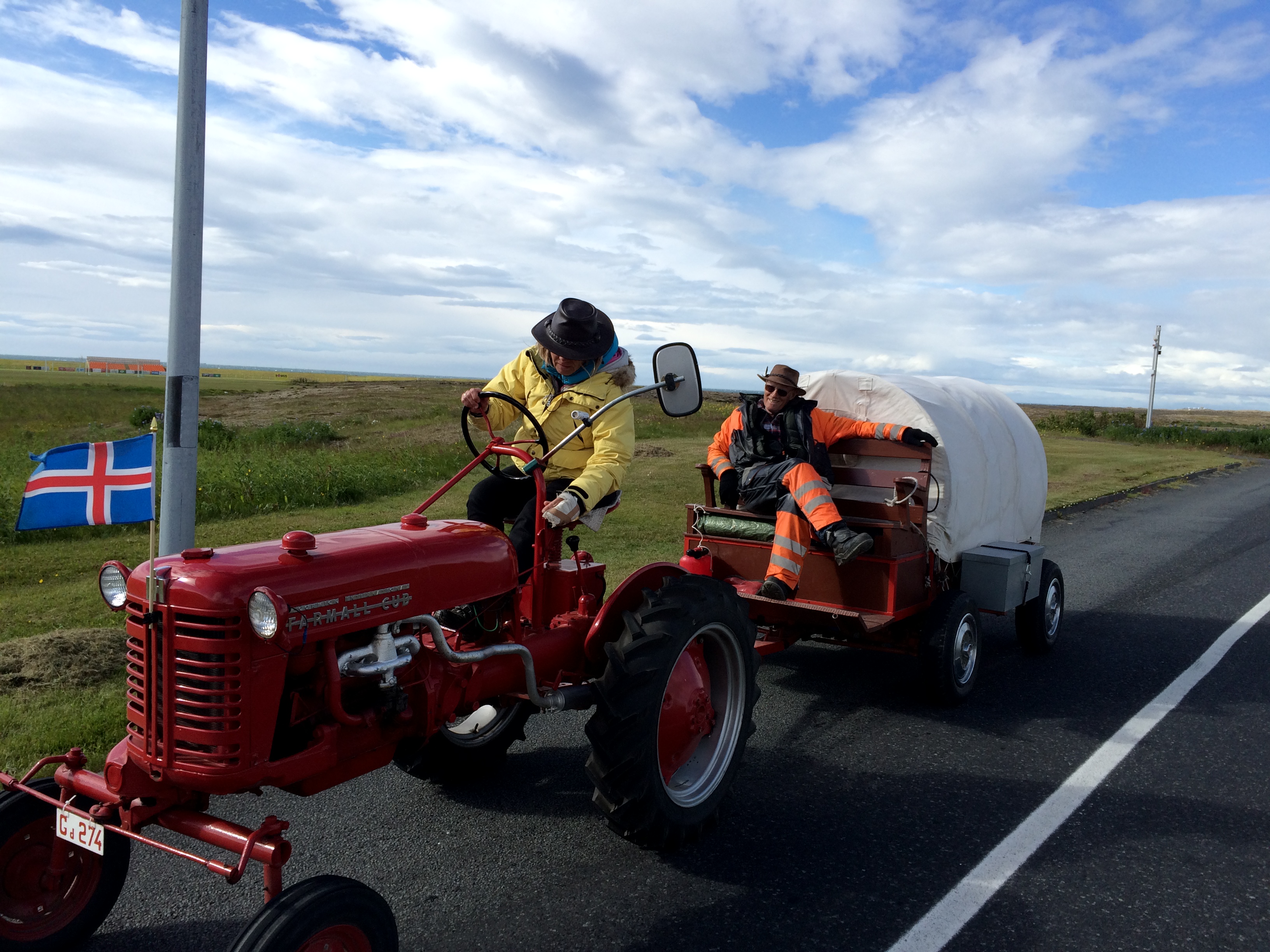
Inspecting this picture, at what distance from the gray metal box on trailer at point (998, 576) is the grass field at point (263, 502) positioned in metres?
2.92

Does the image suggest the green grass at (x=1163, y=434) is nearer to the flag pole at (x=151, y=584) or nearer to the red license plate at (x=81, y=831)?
the flag pole at (x=151, y=584)

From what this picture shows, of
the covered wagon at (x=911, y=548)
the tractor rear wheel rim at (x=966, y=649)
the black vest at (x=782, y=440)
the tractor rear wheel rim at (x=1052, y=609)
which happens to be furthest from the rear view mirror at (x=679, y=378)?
the tractor rear wheel rim at (x=1052, y=609)

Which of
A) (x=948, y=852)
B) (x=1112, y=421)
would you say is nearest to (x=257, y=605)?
(x=948, y=852)

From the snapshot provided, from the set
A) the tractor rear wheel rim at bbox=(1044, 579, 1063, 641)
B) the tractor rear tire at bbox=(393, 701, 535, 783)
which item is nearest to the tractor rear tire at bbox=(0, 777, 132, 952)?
the tractor rear tire at bbox=(393, 701, 535, 783)

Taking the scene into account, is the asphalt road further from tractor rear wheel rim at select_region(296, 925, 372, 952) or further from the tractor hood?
the tractor hood

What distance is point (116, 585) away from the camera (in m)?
2.90

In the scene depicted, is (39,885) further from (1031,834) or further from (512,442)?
(1031,834)

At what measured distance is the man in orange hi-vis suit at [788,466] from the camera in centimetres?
556

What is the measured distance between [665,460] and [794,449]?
1238 centimetres

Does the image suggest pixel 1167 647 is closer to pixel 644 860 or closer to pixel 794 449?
pixel 794 449

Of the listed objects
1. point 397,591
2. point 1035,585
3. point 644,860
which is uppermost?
point 397,591

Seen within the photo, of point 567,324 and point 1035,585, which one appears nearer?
point 567,324

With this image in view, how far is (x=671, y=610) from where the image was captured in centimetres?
381

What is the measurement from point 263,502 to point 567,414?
8794mm
